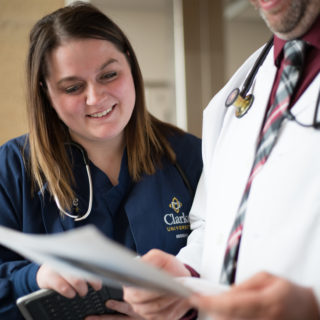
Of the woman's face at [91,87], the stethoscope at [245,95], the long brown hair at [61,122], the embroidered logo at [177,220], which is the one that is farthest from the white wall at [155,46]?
the stethoscope at [245,95]

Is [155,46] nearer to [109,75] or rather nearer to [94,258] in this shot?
[109,75]

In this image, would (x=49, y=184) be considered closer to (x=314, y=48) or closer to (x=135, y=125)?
(x=135, y=125)

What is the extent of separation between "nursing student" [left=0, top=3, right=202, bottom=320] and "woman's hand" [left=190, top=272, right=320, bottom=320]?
0.63 metres

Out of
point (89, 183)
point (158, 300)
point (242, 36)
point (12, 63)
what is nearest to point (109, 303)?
point (158, 300)

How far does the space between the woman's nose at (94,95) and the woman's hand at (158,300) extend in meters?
0.52

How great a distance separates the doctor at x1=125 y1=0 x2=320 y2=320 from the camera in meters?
0.51

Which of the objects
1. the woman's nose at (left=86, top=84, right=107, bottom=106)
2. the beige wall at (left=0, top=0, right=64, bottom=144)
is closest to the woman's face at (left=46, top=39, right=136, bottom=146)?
the woman's nose at (left=86, top=84, right=107, bottom=106)

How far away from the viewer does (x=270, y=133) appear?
27.6 inches

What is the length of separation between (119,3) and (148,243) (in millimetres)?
1389

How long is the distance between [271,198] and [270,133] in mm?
117

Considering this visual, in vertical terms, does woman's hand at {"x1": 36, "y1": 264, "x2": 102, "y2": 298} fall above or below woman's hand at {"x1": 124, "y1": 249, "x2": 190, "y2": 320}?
below

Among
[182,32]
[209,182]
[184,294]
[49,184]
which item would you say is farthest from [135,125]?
[182,32]

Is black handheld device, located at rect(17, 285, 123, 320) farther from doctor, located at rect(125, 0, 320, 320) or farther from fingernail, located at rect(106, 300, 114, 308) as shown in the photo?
doctor, located at rect(125, 0, 320, 320)

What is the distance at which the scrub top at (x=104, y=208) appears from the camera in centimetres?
111
